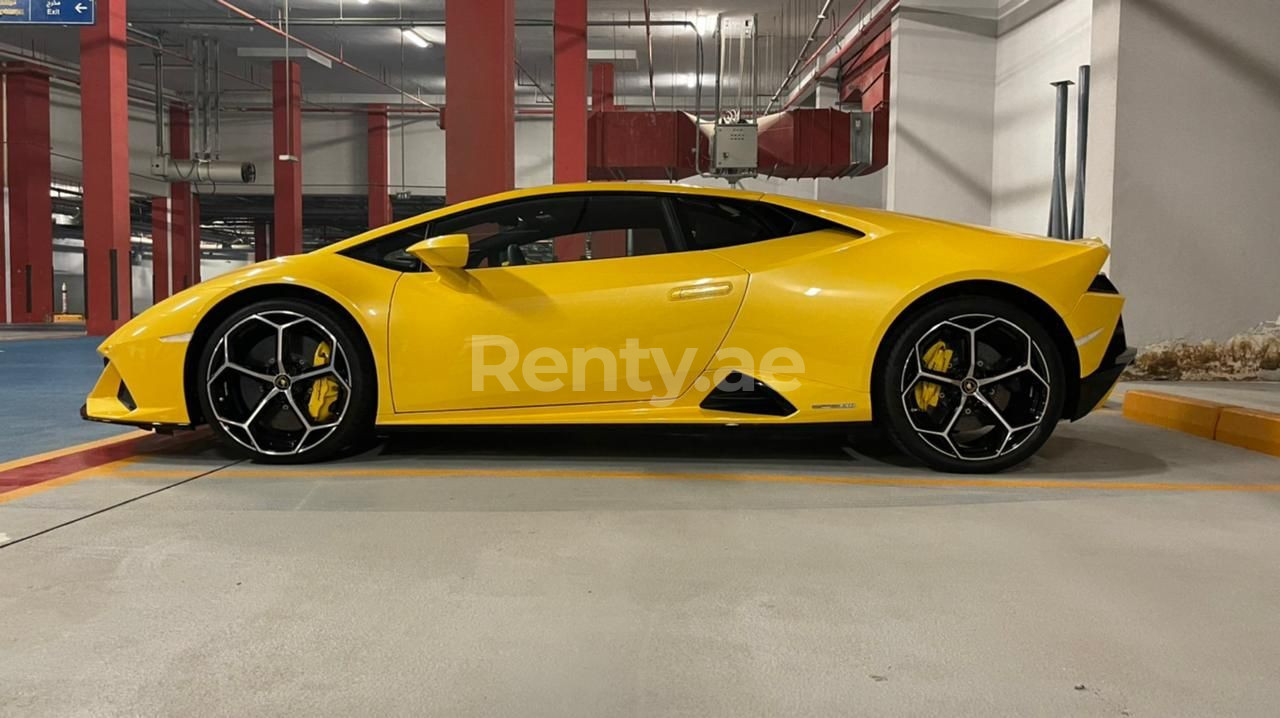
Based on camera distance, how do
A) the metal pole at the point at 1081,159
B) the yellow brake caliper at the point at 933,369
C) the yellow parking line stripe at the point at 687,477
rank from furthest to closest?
1. the metal pole at the point at 1081,159
2. the yellow brake caliper at the point at 933,369
3. the yellow parking line stripe at the point at 687,477

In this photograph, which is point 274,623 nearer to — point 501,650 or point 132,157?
point 501,650

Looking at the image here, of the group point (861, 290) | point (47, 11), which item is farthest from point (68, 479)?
point (47, 11)

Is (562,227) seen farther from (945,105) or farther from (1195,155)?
(945,105)

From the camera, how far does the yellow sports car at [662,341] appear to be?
306 centimetres

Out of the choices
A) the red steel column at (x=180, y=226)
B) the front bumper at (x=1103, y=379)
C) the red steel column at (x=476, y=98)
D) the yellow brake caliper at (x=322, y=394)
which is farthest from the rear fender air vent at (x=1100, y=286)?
the red steel column at (x=180, y=226)

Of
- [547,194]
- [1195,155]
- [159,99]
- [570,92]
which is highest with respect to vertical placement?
[159,99]

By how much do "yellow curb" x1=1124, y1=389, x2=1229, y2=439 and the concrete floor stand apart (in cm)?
116

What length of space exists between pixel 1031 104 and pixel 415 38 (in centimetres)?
1263

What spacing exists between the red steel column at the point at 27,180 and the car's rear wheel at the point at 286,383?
19224mm

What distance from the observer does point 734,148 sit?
12.5 m

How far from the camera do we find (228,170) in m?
20.7

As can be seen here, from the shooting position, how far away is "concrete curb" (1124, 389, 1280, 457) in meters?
3.70

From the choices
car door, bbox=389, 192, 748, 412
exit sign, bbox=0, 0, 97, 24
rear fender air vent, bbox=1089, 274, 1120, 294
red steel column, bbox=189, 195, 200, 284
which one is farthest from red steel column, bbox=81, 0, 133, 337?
rear fender air vent, bbox=1089, 274, 1120, 294

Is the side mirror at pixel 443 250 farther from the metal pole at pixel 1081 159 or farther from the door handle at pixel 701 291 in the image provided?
the metal pole at pixel 1081 159
